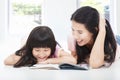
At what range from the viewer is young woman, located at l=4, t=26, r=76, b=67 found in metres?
1.13

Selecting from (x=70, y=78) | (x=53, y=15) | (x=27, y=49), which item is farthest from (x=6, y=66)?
(x=53, y=15)

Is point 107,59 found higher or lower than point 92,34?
lower

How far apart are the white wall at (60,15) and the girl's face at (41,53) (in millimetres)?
2115

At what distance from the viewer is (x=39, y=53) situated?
117 centimetres

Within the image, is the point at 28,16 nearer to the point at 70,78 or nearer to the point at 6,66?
the point at 6,66

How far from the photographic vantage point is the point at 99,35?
3.59 ft

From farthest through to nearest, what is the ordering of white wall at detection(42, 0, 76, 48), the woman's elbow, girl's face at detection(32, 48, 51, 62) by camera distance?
white wall at detection(42, 0, 76, 48) → girl's face at detection(32, 48, 51, 62) → the woman's elbow

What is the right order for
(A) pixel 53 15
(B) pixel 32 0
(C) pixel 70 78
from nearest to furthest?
1. (C) pixel 70 78
2. (A) pixel 53 15
3. (B) pixel 32 0

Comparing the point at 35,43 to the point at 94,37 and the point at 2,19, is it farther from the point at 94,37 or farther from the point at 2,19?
the point at 2,19

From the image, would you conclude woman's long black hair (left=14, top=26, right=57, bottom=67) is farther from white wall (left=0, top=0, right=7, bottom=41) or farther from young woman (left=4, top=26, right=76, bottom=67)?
white wall (left=0, top=0, right=7, bottom=41)

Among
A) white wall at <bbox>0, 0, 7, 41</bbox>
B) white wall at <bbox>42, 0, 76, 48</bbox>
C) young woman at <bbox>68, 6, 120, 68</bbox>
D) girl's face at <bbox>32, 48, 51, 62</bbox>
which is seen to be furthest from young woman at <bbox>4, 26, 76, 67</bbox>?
white wall at <bbox>0, 0, 7, 41</bbox>

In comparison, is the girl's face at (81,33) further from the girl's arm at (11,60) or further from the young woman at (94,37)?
the girl's arm at (11,60)

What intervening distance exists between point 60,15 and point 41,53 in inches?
86.6

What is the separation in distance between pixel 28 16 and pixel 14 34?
352 mm
